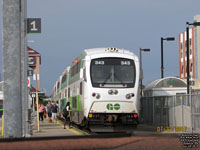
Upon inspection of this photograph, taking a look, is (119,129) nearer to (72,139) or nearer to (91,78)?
(91,78)

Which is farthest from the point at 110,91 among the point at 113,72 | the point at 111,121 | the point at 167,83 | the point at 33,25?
the point at 167,83

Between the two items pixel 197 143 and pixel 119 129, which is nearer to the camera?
pixel 197 143

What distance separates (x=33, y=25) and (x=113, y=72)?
259 inches

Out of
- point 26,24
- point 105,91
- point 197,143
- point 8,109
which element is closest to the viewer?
point 197,143

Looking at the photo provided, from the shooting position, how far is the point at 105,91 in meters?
21.8

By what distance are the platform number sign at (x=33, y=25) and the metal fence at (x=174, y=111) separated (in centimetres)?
1033

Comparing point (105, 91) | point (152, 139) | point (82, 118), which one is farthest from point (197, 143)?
point (82, 118)

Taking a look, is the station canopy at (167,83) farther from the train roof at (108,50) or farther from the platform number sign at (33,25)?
the platform number sign at (33,25)

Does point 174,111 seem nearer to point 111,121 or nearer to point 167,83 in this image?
point 111,121

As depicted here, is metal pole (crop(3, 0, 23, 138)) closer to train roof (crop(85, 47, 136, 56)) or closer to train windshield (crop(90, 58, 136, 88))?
train windshield (crop(90, 58, 136, 88))

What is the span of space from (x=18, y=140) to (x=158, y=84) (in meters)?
28.1

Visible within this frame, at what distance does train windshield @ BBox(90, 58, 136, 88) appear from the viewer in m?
22.0

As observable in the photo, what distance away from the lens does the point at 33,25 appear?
54.1 feet

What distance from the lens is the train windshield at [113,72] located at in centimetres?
2198
